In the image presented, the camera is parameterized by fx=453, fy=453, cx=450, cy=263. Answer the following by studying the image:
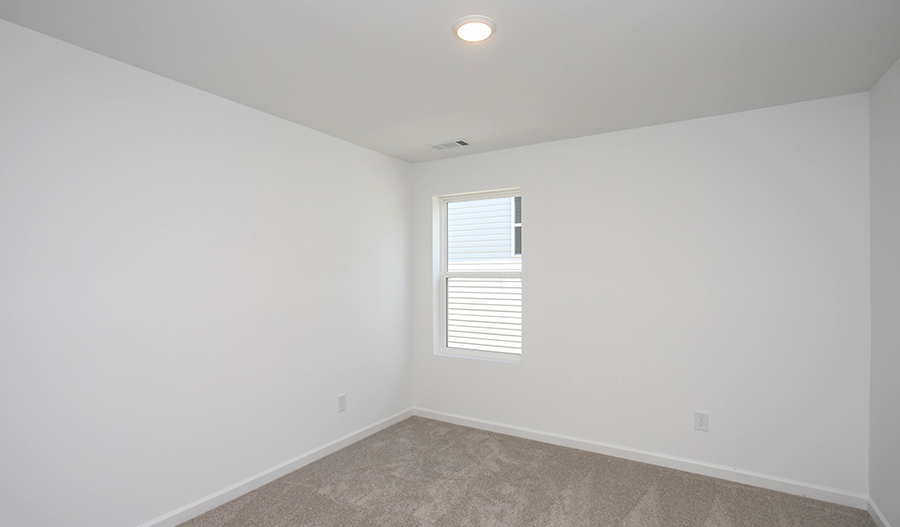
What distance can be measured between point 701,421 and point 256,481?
9.71 ft

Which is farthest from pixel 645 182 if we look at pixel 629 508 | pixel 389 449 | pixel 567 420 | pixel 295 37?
pixel 389 449

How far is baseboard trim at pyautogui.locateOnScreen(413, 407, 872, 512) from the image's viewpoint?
268cm

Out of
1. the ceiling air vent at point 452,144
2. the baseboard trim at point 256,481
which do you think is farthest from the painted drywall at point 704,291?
the baseboard trim at point 256,481

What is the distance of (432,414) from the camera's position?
168 inches

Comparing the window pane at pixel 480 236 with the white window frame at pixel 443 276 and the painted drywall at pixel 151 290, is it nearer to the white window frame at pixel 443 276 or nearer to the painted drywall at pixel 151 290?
the white window frame at pixel 443 276

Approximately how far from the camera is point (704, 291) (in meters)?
3.09

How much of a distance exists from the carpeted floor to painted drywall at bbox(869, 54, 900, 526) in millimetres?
313

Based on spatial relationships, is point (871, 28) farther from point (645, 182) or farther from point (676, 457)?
point (676, 457)

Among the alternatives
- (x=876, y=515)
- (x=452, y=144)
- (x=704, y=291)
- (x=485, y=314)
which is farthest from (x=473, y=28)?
(x=876, y=515)

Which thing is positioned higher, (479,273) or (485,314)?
(479,273)

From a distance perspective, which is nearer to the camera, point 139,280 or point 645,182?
point 139,280

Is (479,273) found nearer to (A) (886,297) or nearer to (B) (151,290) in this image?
(B) (151,290)

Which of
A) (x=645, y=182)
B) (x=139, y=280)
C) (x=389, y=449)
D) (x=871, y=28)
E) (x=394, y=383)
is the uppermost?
(x=871, y=28)

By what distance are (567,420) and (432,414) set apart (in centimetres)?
130
